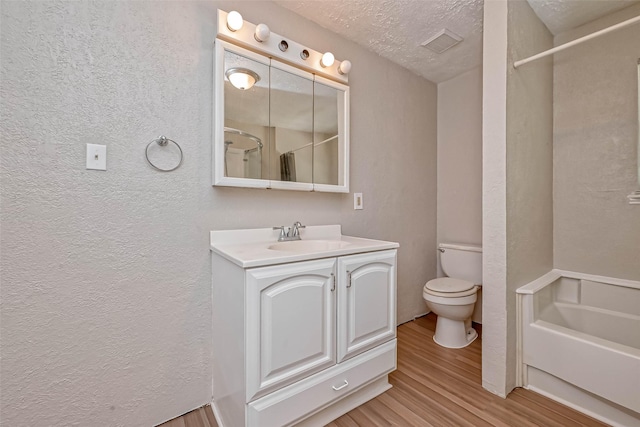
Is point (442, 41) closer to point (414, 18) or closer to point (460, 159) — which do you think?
point (414, 18)

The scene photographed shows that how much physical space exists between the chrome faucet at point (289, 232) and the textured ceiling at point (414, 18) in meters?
1.35

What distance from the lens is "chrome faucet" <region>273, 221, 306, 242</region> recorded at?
1572mm

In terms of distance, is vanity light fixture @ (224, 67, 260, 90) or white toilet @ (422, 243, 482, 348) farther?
white toilet @ (422, 243, 482, 348)

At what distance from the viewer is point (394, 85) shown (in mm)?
2262

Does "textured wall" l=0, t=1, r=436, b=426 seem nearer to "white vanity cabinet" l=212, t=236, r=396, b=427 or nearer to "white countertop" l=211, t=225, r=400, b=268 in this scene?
"white countertop" l=211, t=225, r=400, b=268

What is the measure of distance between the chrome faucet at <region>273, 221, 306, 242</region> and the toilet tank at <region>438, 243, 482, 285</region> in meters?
1.49

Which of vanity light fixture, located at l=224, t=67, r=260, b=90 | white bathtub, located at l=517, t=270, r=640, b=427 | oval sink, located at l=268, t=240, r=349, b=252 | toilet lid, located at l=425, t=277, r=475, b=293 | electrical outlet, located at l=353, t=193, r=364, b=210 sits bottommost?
white bathtub, located at l=517, t=270, r=640, b=427

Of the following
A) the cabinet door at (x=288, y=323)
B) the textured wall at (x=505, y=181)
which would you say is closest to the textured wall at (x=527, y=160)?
the textured wall at (x=505, y=181)

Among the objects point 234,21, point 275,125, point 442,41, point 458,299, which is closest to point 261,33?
point 234,21

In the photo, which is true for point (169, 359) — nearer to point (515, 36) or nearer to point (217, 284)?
point (217, 284)

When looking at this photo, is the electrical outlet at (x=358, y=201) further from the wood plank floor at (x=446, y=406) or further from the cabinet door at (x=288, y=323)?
the wood plank floor at (x=446, y=406)

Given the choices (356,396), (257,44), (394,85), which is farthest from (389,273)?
(394,85)

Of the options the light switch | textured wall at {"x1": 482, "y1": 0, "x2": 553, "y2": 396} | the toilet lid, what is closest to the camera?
the light switch

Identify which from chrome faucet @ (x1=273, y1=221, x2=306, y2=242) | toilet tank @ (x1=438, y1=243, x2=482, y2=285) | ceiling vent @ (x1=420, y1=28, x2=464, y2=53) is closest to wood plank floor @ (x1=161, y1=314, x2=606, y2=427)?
toilet tank @ (x1=438, y1=243, x2=482, y2=285)
